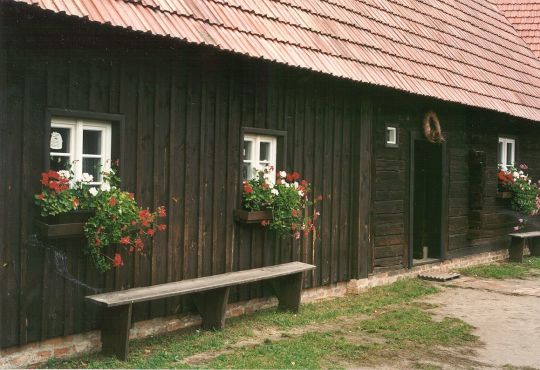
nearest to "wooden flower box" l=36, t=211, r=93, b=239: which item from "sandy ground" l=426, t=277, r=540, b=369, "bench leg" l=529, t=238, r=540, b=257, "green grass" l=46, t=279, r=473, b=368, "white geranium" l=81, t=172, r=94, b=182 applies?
"white geranium" l=81, t=172, r=94, b=182

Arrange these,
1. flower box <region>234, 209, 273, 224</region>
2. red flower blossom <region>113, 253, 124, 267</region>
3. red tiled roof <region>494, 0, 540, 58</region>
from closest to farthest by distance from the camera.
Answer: red flower blossom <region>113, 253, 124, 267</region>, flower box <region>234, 209, 273, 224</region>, red tiled roof <region>494, 0, 540, 58</region>

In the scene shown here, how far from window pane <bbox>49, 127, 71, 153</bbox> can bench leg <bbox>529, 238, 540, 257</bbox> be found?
11130mm

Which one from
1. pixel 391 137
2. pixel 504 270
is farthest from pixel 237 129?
pixel 504 270

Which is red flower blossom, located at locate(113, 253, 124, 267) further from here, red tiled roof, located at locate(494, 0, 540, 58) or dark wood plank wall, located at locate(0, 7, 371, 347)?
red tiled roof, located at locate(494, 0, 540, 58)

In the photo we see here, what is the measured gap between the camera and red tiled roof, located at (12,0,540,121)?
251 inches

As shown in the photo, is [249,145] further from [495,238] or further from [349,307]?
[495,238]

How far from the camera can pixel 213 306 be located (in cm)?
699

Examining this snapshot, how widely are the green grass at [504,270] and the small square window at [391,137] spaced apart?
2889mm

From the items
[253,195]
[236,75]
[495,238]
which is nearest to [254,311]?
[253,195]

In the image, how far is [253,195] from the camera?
759cm

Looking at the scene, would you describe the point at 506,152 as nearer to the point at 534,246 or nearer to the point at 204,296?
the point at 534,246

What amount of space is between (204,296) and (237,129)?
1.94m

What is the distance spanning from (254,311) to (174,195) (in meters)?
1.98

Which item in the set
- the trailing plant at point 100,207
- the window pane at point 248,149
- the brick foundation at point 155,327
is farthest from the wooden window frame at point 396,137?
the trailing plant at point 100,207
